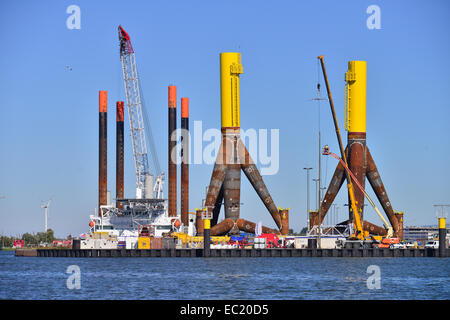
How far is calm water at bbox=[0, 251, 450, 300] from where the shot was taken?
69375mm

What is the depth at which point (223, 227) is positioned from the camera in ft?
508

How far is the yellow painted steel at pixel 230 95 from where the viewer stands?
503 feet

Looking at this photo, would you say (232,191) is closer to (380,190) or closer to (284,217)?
(284,217)

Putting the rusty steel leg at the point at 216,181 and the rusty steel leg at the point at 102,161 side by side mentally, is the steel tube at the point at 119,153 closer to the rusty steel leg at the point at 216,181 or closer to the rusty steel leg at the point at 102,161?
the rusty steel leg at the point at 102,161

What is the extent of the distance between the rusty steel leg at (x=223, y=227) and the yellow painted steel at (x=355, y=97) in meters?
27.1

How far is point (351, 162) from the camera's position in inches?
6127

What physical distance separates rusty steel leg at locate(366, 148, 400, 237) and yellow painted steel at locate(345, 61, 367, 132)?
5640 millimetres

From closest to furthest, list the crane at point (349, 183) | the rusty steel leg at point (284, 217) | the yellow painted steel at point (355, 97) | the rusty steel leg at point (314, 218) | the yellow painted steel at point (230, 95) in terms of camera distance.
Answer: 1. the crane at point (349, 183)
2. the yellow painted steel at point (230, 95)
3. the yellow painted steel at point (355, 97)
4. the rusty steel leg at point (314, 218)
5. the rusty steel leg at point (284, 217)

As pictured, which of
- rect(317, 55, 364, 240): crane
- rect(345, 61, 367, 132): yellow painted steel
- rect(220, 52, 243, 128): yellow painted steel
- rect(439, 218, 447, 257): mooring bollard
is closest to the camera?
rect(439, 218, 447, 257): mooring bollard

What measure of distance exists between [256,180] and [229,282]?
75.6m

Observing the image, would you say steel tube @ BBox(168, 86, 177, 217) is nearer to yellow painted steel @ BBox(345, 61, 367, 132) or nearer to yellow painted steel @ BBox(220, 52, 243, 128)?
yellow painted steel @ BBox(220, 52, 243, 128)

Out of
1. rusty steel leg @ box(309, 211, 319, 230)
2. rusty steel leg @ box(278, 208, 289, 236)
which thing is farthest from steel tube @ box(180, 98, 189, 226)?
rusty steel leg @ box(309, 211, 319, 230)

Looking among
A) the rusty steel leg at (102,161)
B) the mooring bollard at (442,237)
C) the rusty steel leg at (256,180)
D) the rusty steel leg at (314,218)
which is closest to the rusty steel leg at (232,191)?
the rusty steel leg at (256,180)
